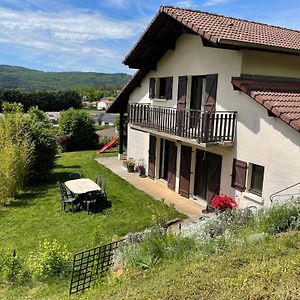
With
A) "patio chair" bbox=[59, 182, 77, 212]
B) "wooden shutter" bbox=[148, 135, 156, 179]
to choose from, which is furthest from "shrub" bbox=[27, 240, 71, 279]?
"wooden shutter" bbox=[148, 135, 156, 179]

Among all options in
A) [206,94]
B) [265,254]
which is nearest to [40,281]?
[265,254]

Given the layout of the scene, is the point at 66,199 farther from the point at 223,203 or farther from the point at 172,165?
the point at 223,203

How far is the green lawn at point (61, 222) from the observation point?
22.1 ft

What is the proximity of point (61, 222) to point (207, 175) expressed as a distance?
5.35m

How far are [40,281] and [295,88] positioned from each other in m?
9.21

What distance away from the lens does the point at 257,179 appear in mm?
10242

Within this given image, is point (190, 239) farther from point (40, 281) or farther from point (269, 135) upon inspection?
point (269, 135)

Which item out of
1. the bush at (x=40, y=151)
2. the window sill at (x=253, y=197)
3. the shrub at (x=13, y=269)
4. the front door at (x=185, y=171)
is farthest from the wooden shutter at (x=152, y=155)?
the shrub at (x=13, y=269)

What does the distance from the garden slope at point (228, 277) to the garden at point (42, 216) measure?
1822 mm

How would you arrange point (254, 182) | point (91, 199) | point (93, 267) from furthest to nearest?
point (91, 199) → point (254, 182) → point (93, 267)

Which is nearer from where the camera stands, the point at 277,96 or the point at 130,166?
the point at 277,96

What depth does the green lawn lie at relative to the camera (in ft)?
22.1

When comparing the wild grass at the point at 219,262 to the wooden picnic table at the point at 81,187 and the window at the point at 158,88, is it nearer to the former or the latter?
the wooden picnic table at the point at 81,187

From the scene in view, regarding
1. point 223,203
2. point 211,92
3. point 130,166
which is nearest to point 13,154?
point 130,166
